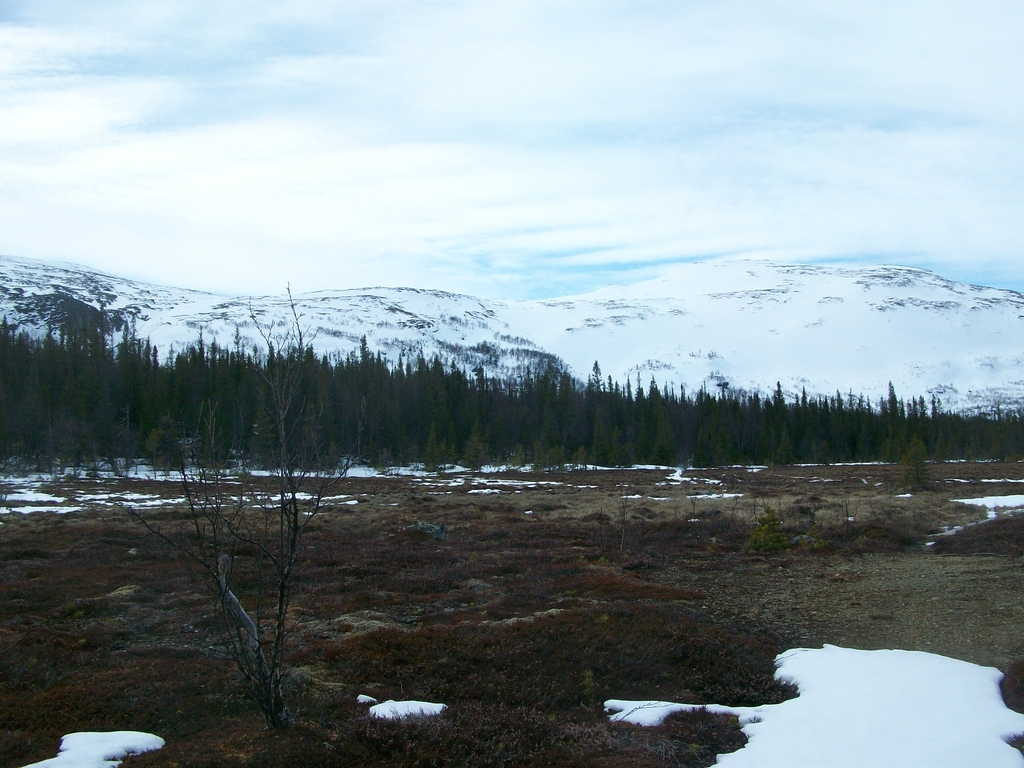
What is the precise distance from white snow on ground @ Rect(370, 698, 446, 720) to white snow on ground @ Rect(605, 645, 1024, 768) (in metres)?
2.40

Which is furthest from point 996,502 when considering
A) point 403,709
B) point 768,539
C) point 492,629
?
point 403,709

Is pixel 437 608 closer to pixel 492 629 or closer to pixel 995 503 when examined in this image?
pixel 492 629

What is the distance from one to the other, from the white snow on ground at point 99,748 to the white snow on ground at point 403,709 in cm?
242

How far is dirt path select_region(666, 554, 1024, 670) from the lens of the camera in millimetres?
11688

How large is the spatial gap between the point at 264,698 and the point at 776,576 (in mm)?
14402

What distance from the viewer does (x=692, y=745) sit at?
7602 mm

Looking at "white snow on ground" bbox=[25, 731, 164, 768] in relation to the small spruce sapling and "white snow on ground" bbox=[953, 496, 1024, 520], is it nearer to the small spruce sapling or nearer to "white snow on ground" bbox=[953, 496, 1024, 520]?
the small spruce sapling

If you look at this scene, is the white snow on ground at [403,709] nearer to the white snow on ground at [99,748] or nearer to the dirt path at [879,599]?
the white snow on ground at [99,748]

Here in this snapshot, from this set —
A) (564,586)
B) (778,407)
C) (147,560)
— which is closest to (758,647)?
(564,586)

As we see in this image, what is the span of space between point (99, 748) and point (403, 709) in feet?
10.9

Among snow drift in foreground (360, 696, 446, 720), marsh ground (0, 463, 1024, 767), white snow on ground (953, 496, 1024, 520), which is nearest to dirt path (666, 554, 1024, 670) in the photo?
marsh ground (0, 463, 1024, 767)

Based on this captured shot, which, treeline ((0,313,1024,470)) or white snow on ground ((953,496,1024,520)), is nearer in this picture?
white snow on ground ((953,496,1024,520))

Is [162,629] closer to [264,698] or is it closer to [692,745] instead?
[264,698]

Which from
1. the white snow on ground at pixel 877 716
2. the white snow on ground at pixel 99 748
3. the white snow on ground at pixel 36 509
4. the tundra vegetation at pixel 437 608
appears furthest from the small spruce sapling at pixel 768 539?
the white snow on ground at pixel 36 509
